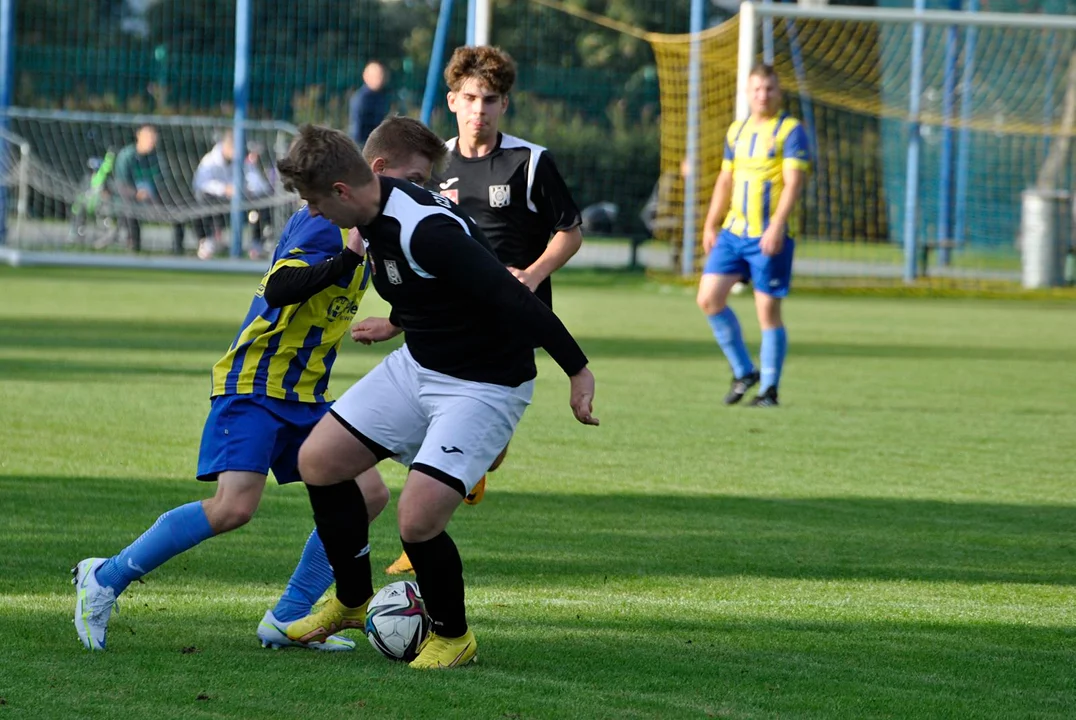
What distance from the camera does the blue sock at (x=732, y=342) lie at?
1032 cm

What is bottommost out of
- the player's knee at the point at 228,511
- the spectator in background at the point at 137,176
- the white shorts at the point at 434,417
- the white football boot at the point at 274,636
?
the white football boot at the point at 274,636

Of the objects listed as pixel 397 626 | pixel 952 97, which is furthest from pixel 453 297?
pixel 952 97

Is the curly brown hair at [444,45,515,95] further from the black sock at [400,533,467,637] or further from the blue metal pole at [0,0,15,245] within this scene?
the blue metal pole at [0,0,15,245]

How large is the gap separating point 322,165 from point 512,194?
2.18 meters

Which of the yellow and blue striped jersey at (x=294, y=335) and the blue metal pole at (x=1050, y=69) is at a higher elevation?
the blue metal pole at (x=1050, y=69)

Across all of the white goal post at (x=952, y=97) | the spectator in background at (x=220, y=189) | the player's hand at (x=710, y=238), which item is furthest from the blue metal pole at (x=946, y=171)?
the player's hand at (x=710, y=238)

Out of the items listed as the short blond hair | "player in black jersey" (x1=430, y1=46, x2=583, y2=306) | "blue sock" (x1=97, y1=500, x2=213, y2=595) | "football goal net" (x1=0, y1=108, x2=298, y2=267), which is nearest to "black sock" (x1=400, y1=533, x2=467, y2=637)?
"blue sock" (x1=97, y1=500, x2=213, y2=595)

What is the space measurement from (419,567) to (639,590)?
121 cm

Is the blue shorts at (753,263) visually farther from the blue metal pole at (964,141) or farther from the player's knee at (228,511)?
the blue metal pole at (964,141)

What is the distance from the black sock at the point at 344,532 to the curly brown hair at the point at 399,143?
3.08 ft

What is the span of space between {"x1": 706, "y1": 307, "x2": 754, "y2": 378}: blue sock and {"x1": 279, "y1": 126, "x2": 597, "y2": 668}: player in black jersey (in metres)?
6.11

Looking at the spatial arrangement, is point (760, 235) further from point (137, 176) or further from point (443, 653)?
point (137, 176)

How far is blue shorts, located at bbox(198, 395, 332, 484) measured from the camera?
439 centimetres

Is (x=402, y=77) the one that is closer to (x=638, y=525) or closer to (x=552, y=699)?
(x=638, y=525)
